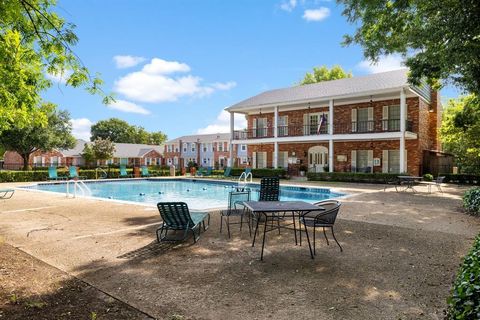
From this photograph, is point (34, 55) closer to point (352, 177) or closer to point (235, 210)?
point (235, 210)

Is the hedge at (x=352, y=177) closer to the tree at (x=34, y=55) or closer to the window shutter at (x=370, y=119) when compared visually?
the window shutter at (x=370, y=119)

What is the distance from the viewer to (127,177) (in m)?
28.4

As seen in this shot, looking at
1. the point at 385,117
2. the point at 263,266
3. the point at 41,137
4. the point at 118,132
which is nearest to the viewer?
the point at 263,266

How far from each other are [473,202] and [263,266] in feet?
27.3

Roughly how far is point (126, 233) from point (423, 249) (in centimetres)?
584

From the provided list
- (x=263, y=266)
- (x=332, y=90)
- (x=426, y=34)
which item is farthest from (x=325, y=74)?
(x=263, y=266)

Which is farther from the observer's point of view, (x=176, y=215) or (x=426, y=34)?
(x=426, y=34)

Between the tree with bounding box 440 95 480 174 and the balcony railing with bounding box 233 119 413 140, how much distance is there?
2.86 metres

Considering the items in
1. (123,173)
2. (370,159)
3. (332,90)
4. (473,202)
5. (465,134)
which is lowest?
→ (473,202)

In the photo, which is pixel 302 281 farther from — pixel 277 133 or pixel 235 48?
pixel 277 133

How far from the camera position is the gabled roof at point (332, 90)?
2264cm

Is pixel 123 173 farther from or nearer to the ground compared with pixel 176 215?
farther from the ground

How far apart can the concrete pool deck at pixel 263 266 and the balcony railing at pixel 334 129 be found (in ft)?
53.3

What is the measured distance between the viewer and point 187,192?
1952 cm
